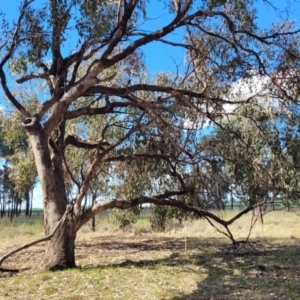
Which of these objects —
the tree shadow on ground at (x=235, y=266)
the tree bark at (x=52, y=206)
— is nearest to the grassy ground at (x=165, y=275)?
the tree shadow on ground at (x=235, y=266)

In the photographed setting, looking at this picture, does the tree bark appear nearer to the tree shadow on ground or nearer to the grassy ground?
the grassy ground

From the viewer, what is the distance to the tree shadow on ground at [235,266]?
22.4 feet

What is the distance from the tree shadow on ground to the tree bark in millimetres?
897

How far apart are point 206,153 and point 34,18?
4773mm

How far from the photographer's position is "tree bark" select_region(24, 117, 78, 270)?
8.78 m

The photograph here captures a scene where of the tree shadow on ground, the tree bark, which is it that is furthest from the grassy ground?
the tree bark

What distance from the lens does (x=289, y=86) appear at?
9.52m

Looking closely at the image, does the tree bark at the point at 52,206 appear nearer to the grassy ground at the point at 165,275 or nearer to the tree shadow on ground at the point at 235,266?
the grassy ground at the point at 165,275

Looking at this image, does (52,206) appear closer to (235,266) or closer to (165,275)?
(165,275)

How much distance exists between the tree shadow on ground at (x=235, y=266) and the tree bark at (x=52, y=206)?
0.90 m

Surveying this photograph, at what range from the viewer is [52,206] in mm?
9156

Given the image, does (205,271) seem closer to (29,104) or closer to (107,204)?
(107,204)

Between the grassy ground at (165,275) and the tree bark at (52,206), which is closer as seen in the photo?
the grassy ground at (165,275)

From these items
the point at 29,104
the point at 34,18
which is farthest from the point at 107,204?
the point at 29,104
